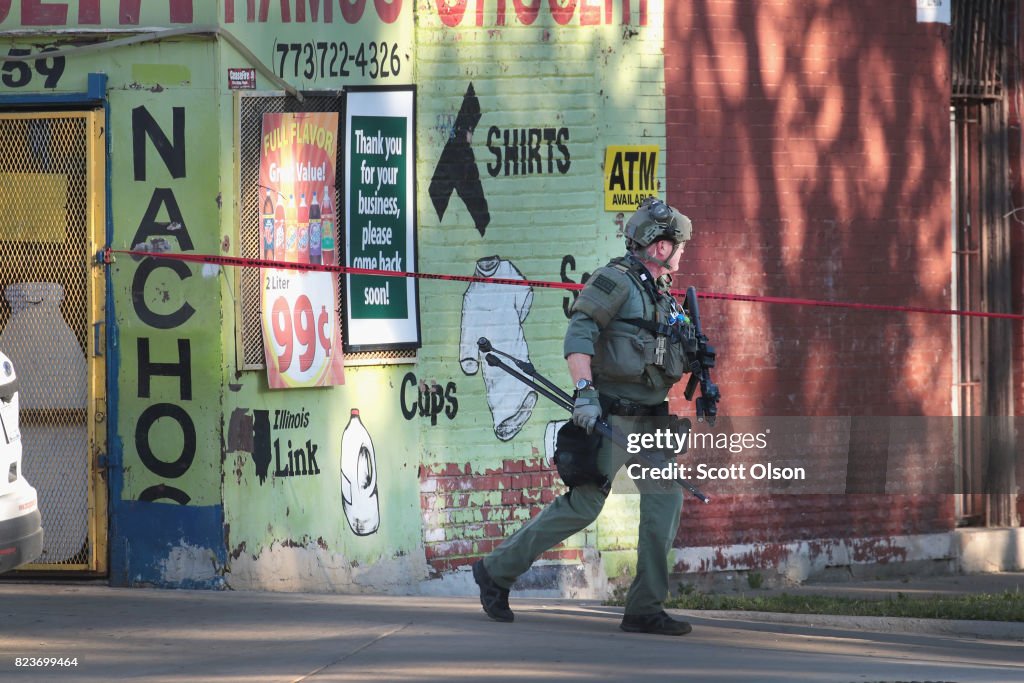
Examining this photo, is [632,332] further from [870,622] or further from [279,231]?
[279,231]

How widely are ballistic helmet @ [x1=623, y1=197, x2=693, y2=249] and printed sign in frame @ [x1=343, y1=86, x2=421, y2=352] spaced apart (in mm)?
2144

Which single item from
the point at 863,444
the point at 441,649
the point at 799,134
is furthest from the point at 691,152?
the point at 441,649

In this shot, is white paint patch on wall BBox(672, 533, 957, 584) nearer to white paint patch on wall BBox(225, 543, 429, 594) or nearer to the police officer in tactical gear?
white paint patch on wall BBox(225, 543, 429, 594)

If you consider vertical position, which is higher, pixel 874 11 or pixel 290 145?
pixel 874 11

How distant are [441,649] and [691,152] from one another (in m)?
4.17

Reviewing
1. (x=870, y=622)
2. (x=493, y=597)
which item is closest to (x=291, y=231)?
(x=493, y=597)

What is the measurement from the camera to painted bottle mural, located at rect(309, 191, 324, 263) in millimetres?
8484

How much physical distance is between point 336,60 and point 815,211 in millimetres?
3464

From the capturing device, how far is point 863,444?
400 inches

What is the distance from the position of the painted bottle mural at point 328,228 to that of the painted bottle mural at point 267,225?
0.32 metres

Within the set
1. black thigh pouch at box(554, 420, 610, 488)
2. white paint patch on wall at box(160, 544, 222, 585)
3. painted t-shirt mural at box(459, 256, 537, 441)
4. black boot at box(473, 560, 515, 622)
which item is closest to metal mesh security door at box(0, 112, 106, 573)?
white paint patch on wall at box(160, 544, 222, 585)

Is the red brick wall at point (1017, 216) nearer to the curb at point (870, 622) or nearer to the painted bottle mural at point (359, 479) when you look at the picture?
the curb at point (870, 622)

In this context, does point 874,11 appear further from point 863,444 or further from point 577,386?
point 577,386

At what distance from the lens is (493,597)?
7.07 meters
